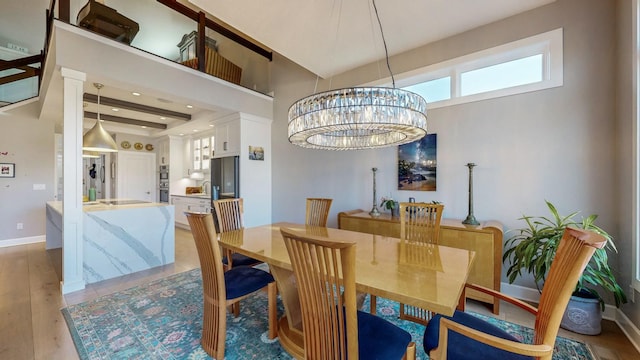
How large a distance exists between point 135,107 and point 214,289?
478 centimetres

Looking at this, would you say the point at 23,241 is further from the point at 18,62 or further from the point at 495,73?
the point at 495,73

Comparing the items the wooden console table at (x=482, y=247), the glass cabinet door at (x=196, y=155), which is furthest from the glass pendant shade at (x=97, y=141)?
the wooden console table at (x=482, y=247)

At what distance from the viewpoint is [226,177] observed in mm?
4914

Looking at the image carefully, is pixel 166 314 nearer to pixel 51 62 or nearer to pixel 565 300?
pixel 565 300

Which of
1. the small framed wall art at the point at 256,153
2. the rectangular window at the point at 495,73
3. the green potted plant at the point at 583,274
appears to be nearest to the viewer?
the green potted plant at the point at 583,274

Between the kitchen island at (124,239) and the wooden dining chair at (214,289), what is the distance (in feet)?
7.25

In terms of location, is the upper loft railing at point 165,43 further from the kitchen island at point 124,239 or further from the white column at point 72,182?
the kitchen island at point 124,239

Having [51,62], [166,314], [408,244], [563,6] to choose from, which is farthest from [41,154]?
[563,6]

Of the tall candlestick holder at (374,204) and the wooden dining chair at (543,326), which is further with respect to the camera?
the tall candlestick holder at (374,204)

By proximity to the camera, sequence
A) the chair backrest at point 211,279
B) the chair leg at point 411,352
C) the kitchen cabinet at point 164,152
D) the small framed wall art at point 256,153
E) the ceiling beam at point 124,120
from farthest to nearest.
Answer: the kitchen cabinet at point 164,152 → the ceiling beam at point 124,120 → the small framed wall art at point 256,153 → the chair backrest at point 211,279 → the chair leg at point 411,352


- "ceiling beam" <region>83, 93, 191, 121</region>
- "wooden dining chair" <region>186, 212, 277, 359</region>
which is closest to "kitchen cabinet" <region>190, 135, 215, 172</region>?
"ceiling beam" <region>83, 93, 191, 121</region>

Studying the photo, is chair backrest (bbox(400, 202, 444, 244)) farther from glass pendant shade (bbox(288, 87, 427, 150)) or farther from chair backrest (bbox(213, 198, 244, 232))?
chair backrest (bbox(213, 198, 244, 232))

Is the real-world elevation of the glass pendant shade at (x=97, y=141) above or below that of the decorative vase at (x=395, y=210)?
above

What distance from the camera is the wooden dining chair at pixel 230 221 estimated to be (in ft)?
8.23
